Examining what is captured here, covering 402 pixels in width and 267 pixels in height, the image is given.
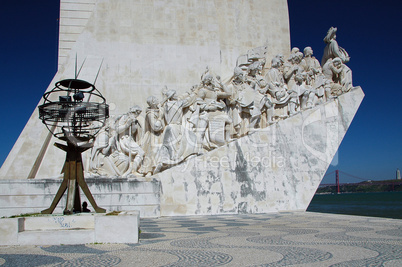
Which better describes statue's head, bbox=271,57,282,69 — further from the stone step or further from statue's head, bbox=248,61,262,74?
the stone step

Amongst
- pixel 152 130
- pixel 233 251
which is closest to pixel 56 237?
pixel 233 251

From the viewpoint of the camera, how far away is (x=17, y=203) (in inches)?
263

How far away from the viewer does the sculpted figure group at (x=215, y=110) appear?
301 inches

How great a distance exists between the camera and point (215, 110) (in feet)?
27.7

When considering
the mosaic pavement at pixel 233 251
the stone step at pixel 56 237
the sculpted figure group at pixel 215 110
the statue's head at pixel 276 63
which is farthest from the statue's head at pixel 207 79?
the stone step at pixel 56 237

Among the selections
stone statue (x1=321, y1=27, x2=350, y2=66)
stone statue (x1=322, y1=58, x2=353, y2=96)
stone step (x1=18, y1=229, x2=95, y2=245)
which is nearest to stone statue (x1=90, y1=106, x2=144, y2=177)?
stone step (x1=18, y1=229, x2=95, y2=245)

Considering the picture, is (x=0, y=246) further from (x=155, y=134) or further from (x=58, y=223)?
(x=155, y=134)

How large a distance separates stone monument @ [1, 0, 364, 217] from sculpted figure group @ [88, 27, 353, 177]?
3cm

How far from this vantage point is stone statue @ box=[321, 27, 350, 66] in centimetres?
1005

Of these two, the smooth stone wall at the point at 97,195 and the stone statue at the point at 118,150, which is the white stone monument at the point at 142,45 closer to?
the stone statue at the point at 118,150

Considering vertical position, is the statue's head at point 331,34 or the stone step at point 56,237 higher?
the statue's head at point 331,34

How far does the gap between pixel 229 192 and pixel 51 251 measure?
468 centimetres

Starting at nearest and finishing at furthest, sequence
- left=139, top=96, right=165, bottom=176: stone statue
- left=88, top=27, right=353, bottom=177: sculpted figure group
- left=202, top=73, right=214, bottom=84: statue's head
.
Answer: left=88, top=27, right=353, bottom=177: sculpted figure group, left=139, top=96, right=165, bottom=176: stone statue, left=202, top=73, right=214, bottom=84: statue's head

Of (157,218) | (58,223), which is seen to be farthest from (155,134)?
(58,223)
